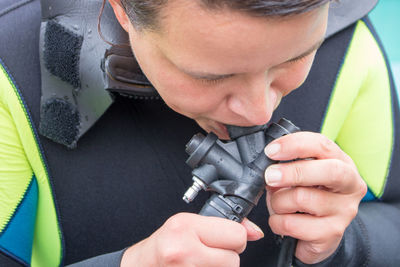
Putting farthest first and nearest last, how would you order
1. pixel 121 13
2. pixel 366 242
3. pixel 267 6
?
1. pixel 366 242
2. pixel 121 13
3. pixel 267 6

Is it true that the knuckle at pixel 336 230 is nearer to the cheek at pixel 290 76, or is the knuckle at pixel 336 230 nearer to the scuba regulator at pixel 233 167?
the scuba regulator at pixel 233 167

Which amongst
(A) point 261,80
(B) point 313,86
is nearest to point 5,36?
(A) point 261,80

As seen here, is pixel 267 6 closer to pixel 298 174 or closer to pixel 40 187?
pixel 298 174

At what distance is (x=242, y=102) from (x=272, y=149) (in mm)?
115

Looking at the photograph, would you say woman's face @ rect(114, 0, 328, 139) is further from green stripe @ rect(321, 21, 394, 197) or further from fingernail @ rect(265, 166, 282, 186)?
green stripe @ rect(321, 21, 394, 197)

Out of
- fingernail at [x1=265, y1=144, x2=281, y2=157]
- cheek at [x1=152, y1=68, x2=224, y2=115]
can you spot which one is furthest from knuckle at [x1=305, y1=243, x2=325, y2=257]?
cheek at [x1=152, y1=68, x2=224, y2=115]

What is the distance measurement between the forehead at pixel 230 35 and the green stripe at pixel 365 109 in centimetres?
49

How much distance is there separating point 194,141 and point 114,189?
1.15 feet

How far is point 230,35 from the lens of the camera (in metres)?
0.60

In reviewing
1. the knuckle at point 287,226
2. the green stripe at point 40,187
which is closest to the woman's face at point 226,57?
the knuckle at point 287,226

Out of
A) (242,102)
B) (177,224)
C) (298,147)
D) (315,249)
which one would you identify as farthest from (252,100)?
(315,249)

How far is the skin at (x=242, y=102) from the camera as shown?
2.00ft

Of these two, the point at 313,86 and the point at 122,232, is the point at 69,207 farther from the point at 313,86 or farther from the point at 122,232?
the point at 313,86

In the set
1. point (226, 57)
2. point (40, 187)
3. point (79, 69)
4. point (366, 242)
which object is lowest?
point (366, 242)
